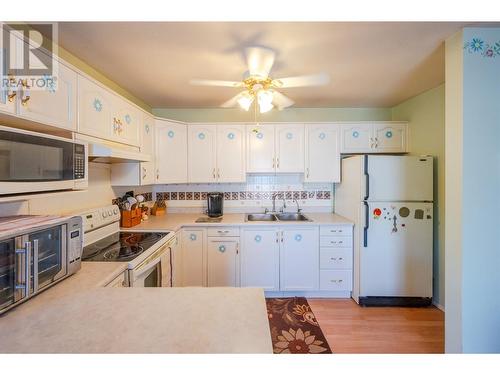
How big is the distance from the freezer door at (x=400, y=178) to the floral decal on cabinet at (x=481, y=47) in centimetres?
106

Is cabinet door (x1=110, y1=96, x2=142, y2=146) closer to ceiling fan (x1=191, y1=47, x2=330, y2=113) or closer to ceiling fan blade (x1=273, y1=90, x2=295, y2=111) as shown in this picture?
ceiling fan (x1=191, y1=47, x2=330, y2=113)

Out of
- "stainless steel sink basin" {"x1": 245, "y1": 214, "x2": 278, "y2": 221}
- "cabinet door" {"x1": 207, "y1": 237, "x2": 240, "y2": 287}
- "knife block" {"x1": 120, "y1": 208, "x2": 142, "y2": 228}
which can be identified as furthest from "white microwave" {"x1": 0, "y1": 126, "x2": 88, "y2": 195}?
"stainless steel sink basin" {"x1": 245, "y1": 214, "x2": 278, "y2": 221}

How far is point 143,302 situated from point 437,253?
114 inches

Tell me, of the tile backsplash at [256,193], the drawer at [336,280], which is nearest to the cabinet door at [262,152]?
the tile backsplash at [256,193]

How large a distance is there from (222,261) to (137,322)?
1.75 meters

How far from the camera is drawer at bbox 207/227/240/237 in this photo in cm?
258

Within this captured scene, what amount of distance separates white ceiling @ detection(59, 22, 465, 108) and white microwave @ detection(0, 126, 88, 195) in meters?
0.83

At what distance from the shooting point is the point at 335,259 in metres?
2.59

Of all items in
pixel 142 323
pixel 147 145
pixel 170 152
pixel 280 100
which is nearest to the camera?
pixel 142 323

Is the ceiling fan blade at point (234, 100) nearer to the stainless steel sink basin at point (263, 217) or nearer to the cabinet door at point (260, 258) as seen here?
the cabinet door at point (260, 258)

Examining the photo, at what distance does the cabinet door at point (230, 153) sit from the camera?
2.88 m

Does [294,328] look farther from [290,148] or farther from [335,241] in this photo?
[290,148]

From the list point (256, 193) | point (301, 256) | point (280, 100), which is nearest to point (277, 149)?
point (256, 193)

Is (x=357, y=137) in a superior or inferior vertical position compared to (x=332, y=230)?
superior
